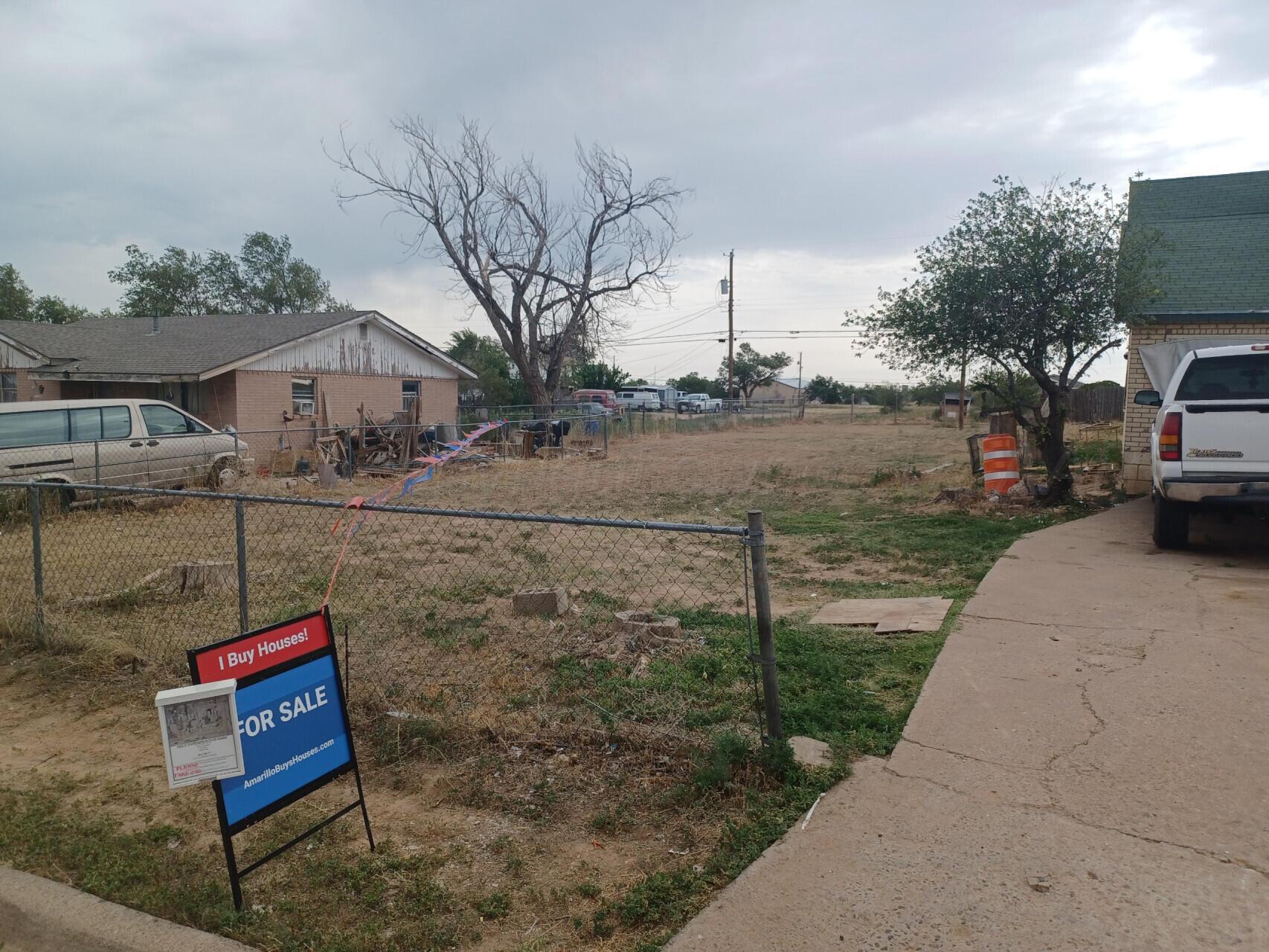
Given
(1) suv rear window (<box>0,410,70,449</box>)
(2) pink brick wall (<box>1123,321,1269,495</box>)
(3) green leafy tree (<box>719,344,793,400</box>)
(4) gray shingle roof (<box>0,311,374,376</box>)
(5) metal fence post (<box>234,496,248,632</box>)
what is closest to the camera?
(5) metal fence post (<box>234,496,248,632</box>)

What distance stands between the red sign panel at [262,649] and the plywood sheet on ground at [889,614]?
13.1 feet

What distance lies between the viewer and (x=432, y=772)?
14.4 feet

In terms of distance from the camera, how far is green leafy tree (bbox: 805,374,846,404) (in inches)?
3602

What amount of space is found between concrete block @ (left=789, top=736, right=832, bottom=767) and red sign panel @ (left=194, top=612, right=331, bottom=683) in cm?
212

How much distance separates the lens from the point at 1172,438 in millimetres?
8156

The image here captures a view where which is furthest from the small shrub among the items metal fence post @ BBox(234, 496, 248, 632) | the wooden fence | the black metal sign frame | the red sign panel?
the wooden fence

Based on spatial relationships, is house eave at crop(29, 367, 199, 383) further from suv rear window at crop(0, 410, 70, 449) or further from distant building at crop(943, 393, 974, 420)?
distant building at crop(943, 393, 974, 420)

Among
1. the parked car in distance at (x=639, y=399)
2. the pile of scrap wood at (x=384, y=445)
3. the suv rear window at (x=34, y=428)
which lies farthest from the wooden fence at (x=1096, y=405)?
the suv rear window at (x=34, y=428)

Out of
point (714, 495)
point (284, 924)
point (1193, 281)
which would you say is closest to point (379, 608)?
point (284, 924)

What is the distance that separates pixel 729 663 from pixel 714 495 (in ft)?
33.3

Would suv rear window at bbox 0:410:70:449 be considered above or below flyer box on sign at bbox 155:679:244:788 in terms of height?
above

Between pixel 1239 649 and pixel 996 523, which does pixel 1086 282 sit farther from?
pixel 1239 649

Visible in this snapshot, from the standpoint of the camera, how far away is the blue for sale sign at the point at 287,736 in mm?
3355

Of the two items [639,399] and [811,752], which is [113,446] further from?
[639,399]
